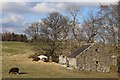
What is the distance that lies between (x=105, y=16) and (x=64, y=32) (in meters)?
14.0

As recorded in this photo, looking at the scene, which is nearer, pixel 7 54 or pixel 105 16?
pixel 105 16

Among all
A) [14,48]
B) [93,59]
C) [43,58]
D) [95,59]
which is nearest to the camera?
[93,59]

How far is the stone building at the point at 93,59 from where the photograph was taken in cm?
5275

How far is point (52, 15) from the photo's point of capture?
64.9 metres

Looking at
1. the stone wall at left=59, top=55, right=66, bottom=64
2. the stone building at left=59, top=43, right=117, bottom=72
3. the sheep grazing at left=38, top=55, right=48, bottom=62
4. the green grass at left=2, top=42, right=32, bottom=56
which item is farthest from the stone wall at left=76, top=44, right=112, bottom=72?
the green grass at left=2, top=42, right=32, bottom=56

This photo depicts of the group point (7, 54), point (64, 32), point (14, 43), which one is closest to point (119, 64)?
point (64, 32)

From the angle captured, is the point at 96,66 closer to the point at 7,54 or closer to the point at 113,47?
the point at 113,47

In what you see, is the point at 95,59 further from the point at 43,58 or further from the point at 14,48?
the point at 14,48

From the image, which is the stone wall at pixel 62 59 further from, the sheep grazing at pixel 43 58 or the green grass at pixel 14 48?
the green grass at pixel 14 48

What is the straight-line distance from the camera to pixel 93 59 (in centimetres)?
5375

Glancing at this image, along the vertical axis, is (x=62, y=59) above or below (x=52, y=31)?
below

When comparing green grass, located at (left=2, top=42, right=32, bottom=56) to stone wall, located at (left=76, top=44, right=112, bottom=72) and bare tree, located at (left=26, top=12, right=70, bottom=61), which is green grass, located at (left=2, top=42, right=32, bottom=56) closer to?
bare tree, located at (left=26, top=12, right=70, bottom=61)

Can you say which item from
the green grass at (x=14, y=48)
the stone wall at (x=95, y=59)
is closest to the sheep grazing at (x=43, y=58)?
the stone wall at (x=95, y=59)

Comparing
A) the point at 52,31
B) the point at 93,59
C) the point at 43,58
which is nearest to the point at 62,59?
the point at 43,58
